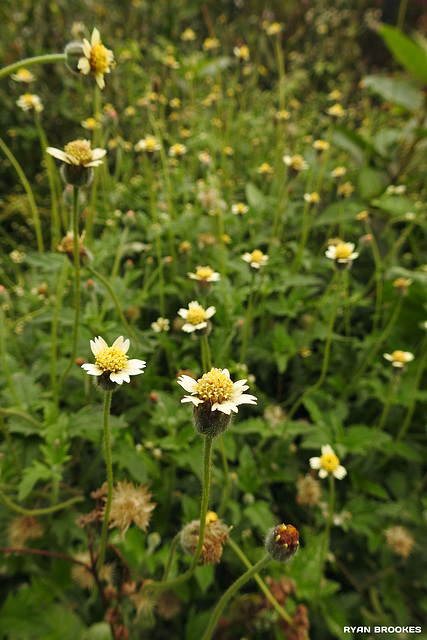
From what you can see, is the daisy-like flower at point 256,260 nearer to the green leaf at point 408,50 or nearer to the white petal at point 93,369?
the white petal at point 93,369

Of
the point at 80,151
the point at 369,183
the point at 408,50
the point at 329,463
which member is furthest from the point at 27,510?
the point at 408,50

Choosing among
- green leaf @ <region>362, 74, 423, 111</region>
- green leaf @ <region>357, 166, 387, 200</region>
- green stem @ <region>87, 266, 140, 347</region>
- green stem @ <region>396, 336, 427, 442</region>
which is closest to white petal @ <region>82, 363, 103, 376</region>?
green stem @ <region>87, 266, 140, 347</region>

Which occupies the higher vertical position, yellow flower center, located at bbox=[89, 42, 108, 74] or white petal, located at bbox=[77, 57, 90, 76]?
yellow flower center, located at bbox=[89, 42, 108, 74]

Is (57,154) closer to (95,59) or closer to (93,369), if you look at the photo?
(95,59)

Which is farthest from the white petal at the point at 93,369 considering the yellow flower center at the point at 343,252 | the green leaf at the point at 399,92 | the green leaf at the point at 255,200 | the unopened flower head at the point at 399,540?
the green leaf at the point at 399,92

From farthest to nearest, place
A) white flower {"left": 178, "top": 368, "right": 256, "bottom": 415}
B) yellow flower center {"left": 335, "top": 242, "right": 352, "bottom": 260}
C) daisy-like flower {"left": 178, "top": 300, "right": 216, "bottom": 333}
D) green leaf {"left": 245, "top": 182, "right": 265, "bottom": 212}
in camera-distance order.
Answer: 1. green leaf {"left": 245, "top": 182, "right": 265, "bottom": 212}
2. yellow flower center {"left": 335, "top": 242, "right": 352, "bottom": 260}
3. daisy-like flower {"left": 178, "top": 300, "right": 216, "bottom": 333}
4. white flower {"left": 178, "top": 368, "right": 256, "bottom": 415}

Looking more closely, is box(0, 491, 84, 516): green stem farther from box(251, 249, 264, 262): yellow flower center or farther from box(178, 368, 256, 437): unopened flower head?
box(251, 249, 264, 262): yellow flower center

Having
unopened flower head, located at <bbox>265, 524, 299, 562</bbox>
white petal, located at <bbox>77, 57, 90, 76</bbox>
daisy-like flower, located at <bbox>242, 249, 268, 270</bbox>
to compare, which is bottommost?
unopened flower head, located at <bbox>265, 524, 299, 562</bbox>
